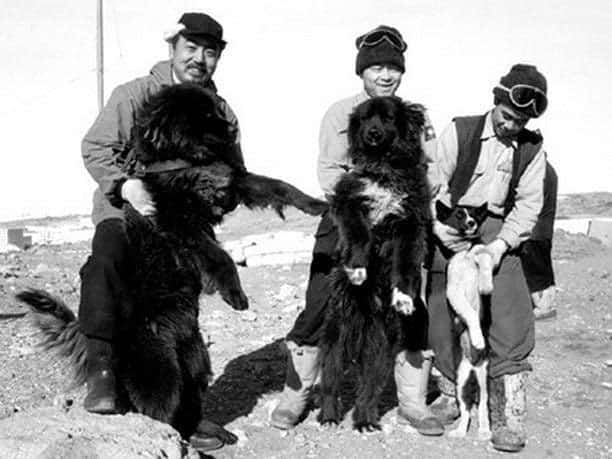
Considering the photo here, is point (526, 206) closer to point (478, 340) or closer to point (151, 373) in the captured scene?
point (478, 340)

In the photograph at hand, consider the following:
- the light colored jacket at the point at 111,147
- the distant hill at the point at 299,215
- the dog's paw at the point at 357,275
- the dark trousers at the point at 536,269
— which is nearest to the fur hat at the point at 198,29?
the light colored jacket at the point at 111,147

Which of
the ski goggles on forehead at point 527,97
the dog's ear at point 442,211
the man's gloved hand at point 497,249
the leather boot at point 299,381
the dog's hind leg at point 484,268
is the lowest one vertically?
the leather boot at point 299,381

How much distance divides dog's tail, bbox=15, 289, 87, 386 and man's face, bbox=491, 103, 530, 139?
255 cm

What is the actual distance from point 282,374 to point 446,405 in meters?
1.29

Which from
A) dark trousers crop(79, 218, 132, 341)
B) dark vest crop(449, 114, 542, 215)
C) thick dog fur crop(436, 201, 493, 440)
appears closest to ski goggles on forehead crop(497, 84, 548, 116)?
dark vest crop(449, 114, 542, 215)

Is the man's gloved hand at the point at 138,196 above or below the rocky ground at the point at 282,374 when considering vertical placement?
above

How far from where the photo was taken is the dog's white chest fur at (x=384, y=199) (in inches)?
156

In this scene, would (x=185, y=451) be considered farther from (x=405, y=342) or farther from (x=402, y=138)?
(x=402, y=138)

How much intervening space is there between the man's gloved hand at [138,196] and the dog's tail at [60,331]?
0.60 meters

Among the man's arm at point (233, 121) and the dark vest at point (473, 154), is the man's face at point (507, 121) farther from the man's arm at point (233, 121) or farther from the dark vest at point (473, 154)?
the man's arm at point (233, 121)

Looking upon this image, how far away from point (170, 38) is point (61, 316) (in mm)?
1502

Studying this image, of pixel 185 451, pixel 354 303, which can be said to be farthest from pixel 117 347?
pixel 354 303

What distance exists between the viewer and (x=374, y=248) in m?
4.01

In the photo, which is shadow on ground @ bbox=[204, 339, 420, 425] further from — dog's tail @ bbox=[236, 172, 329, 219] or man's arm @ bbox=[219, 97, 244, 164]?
man's arm @ bbox=[219, 97, 244, 164]
